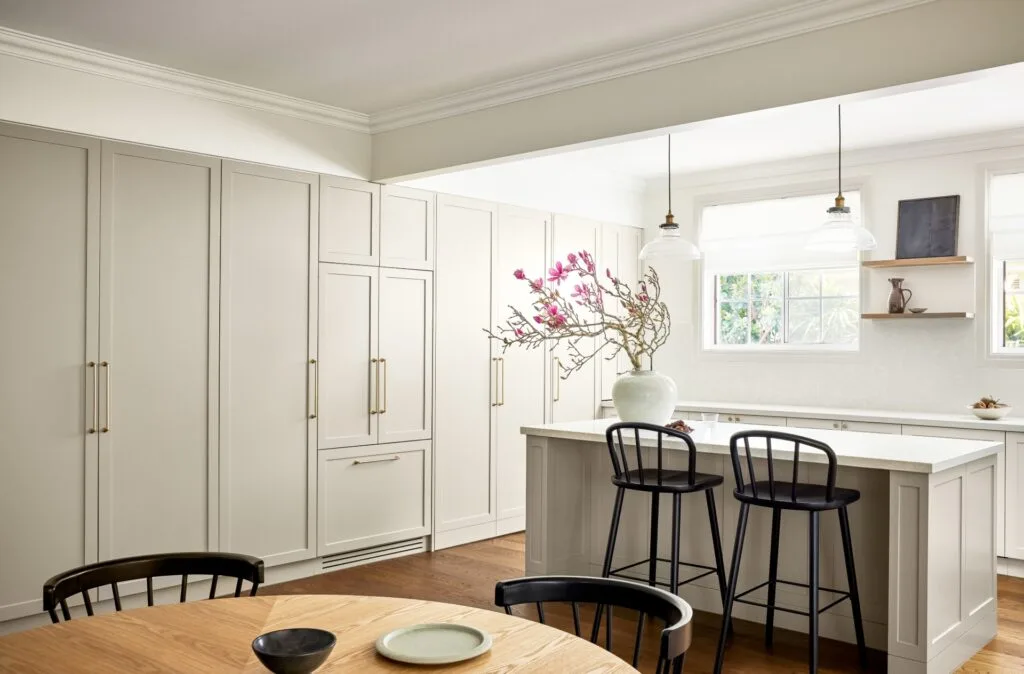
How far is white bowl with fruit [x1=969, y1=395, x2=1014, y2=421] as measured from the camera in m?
5.07

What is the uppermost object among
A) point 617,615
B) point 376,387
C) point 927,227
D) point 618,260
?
point 927,227

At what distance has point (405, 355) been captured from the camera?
529 centimetres

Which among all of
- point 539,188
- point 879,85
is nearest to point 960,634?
point 879,85

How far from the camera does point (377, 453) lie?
515 centimetres

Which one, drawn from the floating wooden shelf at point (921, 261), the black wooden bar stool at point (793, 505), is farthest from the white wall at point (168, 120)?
the floating wooden shelf at point (921, 261)

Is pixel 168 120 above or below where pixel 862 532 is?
above

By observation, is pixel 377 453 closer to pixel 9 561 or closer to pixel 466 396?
pixel 466 396

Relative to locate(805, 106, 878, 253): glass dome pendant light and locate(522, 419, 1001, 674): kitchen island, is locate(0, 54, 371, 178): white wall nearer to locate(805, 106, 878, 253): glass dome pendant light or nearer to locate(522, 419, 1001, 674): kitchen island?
locate(522, 419, 1001, 674): kitchen island

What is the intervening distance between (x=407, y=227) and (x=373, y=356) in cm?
81

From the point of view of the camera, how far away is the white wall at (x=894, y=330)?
545 centimetres

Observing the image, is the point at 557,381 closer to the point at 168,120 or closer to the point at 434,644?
the point at 168,120

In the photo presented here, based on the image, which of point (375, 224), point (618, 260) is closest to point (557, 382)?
point (618, 260)

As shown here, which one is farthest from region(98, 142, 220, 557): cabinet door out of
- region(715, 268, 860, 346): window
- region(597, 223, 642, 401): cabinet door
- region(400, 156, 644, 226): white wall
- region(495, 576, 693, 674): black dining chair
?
region(715, 268, 860, 346): window

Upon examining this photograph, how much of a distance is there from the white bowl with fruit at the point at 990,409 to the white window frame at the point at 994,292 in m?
0.38
